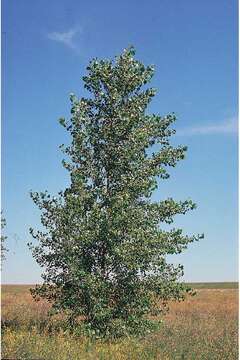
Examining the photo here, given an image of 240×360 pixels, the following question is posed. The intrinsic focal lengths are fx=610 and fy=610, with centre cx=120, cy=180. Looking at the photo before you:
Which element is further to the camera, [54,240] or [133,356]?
[54,240]

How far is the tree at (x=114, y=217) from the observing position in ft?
73.4

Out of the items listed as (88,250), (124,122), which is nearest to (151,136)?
(124,122)

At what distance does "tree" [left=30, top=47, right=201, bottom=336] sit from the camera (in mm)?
22359

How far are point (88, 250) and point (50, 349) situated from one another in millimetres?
5648

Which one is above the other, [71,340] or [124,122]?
[124,122]

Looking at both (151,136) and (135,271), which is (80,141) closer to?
(151,136)

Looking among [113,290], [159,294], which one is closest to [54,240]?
[113,290]

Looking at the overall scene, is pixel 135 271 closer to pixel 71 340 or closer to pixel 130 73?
pixel 71 340

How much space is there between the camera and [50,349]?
18.1 meters

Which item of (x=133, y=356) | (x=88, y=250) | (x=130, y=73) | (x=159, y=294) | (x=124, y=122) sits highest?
(x=130, y=73)

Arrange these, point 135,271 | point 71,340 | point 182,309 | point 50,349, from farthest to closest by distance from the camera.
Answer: point 182,309, point 135,271, point 71,340, point 50,349

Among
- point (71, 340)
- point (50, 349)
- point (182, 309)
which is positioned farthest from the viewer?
point (182, 309)

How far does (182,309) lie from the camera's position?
4384 centimetres

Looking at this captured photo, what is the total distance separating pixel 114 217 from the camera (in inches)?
876
